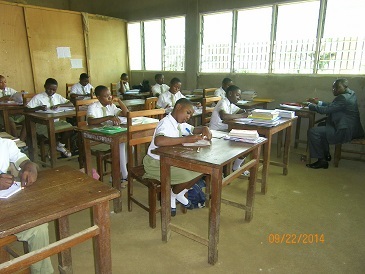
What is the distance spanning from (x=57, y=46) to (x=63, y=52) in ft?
0.59

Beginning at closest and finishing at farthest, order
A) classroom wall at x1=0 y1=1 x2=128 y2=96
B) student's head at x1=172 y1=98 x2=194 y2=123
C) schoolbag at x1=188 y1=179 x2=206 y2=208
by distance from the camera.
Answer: student's head at x1=172 y1=98 x2=194 y2=123 < schoolbag at x1=188 y1=179 x2=206 y2=208 < classroom wall at x1=0 y1=1 x2=128 y2=96

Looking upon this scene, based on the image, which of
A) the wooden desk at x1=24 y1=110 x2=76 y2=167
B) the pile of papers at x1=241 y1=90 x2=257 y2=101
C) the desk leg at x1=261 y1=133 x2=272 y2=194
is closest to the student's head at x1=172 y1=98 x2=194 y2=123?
the desk leg at x1=261 y1=133 x2=272 y2=194

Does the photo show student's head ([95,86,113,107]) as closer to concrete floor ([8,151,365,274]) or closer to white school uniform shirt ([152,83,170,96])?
concrete floor ([8,151,365,274])

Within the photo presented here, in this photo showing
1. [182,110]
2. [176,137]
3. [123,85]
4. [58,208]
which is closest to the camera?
[58,208]

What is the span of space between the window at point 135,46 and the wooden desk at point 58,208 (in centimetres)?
655

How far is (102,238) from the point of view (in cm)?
138

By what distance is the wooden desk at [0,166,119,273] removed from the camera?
1090 millimetres

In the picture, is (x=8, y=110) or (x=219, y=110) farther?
(x=8, y=110)

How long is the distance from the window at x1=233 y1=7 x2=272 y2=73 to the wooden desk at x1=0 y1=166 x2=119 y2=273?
4695 millimetres

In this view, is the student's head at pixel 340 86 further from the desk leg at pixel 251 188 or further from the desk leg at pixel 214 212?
the desk leg at pixel 214 212

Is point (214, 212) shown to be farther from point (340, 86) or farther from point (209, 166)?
point (340, 86)

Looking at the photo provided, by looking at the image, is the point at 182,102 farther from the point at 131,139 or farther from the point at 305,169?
the point at 305,169

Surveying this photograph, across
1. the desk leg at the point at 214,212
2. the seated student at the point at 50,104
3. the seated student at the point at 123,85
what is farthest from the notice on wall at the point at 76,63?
the desk leg at the point at 214,212

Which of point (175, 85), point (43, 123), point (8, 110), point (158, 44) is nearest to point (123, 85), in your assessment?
point (158, 44)
